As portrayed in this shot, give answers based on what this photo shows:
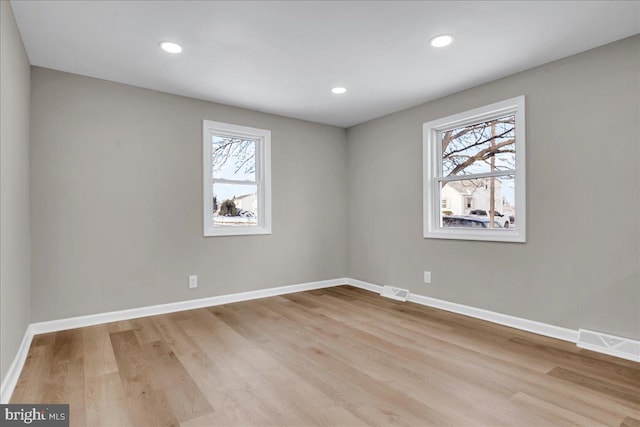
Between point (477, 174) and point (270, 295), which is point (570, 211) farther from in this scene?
point (270, 295)

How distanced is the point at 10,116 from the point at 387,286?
13.6 feet

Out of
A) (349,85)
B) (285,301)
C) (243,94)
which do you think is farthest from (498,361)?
(243,94)

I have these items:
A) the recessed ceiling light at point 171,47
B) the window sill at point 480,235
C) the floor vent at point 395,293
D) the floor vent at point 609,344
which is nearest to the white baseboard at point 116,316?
the floor vent at point 395,293

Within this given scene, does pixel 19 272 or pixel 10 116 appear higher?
pixel 10 116

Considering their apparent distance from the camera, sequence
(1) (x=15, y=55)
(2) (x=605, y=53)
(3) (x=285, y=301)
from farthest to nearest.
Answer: (3) (x=285, y=301) < (2) (x=605, y=53) < (1) (x=15, y=55)

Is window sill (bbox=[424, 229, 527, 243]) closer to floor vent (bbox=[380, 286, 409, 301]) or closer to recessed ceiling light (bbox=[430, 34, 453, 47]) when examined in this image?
floor vent (bbox=[380, 286, 409, 301])

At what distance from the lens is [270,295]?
4598 millimetres

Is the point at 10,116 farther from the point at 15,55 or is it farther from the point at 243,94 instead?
the point at 243,94

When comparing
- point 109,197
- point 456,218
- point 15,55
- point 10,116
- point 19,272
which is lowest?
point 19,272

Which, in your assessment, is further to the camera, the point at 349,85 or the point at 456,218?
the point at 456,218

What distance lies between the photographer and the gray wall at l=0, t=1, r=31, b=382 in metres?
2.06

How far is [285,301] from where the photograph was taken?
4.34m

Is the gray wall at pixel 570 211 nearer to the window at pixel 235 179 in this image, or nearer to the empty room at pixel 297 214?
the empty room at pixel 297 214

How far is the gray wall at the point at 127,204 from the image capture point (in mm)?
3213
